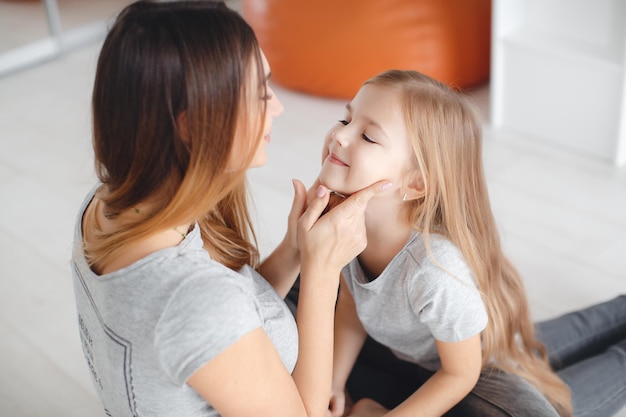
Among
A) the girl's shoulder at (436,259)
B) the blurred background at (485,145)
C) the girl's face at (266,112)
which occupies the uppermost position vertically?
Answer: the girl's face at (266,112)

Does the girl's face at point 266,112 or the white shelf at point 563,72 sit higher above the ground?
the girl's face at point 266,112

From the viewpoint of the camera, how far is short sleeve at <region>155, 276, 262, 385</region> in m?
1.02

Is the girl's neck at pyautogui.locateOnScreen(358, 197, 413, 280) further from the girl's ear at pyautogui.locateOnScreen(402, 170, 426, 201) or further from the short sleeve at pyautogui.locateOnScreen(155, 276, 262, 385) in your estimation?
the short sleeve at pyautogui.locateOnScreen(155, 276, 262, 385)

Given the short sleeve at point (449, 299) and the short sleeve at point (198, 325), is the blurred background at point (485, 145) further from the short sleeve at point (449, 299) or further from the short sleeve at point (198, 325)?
the short sleeve at point (198, 325)

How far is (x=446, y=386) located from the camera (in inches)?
55.1

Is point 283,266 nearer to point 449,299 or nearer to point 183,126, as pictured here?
point 449,299

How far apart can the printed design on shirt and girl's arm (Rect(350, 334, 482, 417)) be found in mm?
505

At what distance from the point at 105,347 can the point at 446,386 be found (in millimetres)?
601

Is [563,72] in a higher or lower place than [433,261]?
lower

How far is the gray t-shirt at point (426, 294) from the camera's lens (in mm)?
1319

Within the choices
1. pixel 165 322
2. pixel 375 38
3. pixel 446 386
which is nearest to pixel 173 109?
pixel 165 322

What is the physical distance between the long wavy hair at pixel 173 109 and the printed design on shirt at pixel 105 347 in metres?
0.09

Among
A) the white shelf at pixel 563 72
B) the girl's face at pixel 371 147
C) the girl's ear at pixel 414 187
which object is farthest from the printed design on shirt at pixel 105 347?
the white shelf at pixel 563 72

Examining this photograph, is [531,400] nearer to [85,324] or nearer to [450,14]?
[85,324]
